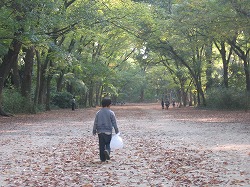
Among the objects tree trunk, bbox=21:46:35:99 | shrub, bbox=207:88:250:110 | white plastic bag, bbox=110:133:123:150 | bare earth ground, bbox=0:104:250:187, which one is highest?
tree trunk, bbox=21:46:35:99

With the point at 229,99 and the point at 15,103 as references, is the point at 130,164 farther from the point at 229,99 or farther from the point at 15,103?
the point at 229,99

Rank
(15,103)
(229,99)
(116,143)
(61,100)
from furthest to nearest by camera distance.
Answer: (61,100), (229,99), (15,103), (116,143)

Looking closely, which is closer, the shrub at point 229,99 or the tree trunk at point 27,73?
the tree trunk at point 27,73

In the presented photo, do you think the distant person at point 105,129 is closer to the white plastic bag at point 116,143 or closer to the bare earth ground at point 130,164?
the white plastic bag at point 116,143

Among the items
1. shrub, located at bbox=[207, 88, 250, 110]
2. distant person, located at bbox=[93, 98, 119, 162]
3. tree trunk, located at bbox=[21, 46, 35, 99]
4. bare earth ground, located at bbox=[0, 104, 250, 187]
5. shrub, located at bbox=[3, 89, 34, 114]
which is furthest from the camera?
shrub, located at bbox=[207, 88, 250, 110]

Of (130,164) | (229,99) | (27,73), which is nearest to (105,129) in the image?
(130,164)

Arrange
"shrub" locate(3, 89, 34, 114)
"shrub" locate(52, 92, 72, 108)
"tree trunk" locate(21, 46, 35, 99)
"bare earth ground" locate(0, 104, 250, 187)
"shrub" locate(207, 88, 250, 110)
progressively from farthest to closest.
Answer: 1. "shrub" locate(52, 92, 72, 108)
2. "shrub" locate(207, 88, 250, 110)
3. "tree trunk" locate(21, 46, 35, 99)
4. "shrub" locate(3, 89, 34, 114)
5. "bare earth ground" locate(0, 104, 250, 187)

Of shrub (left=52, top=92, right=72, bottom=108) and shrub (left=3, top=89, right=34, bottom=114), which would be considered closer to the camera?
shrub (left=3, top=89, right=34, bottom=114)

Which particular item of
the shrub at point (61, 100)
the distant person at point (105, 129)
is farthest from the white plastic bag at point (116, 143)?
the shrub at point (61, 100)

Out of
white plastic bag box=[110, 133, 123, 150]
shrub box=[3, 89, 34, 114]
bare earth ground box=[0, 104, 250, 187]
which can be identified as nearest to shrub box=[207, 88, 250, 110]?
shrub box=[3, 89, 34, 114]

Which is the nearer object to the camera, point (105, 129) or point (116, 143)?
point (105, 129)

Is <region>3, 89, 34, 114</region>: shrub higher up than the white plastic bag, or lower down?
higher up

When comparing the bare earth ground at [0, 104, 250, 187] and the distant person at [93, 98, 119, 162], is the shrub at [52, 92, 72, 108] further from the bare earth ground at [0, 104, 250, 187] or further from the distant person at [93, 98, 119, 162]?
the distant person at [93, 98, 119, 162]

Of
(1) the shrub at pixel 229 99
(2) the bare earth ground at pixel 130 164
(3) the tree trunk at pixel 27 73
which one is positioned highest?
(3) the tree trunk at pixel 27 73
